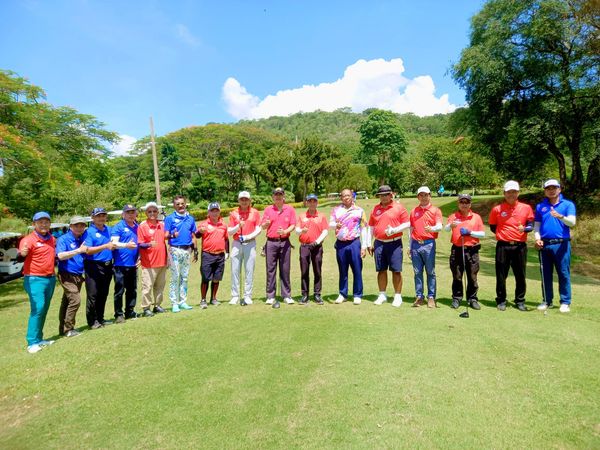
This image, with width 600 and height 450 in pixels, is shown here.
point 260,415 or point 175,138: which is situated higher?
point 175,138

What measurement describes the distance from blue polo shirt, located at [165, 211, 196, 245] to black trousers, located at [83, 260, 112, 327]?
119cm

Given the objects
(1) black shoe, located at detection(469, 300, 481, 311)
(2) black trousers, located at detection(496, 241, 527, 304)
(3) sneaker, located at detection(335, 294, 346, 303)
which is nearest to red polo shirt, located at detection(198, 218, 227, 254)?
(3) sneaker, located at detection(335, 294, 346, 303)

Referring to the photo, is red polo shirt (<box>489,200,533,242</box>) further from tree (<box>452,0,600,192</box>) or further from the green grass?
tree (<box>452,0,600,192</box>)

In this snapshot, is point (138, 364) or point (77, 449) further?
point (138, 364)

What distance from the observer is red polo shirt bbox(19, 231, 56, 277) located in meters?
5.96

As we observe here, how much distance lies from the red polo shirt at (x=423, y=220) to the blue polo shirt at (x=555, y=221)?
70.9 inches

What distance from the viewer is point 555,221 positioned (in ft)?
22.4

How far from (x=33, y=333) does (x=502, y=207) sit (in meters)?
8.03

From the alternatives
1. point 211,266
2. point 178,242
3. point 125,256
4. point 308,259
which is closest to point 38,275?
point 125,256

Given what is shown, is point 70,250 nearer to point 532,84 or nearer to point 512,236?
point 512,236

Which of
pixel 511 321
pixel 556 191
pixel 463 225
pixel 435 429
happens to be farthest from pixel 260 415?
pixel 556 191

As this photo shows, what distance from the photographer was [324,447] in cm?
331

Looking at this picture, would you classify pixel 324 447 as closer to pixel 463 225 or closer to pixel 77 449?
pixel 77 449

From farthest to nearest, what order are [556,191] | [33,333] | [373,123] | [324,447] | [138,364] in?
[373,123], [556,191], [33,333], [138,364], [324,447]
